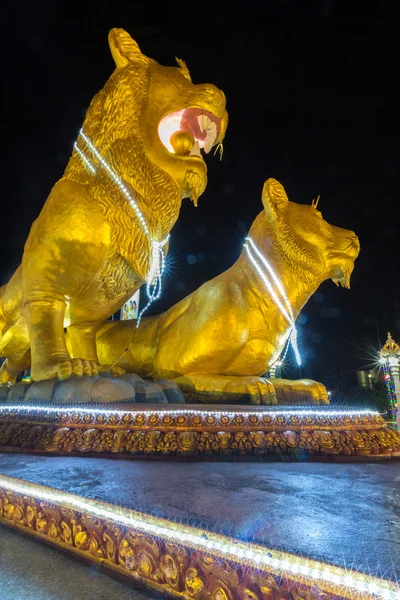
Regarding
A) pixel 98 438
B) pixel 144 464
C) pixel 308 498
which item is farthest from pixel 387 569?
pixel 98 438

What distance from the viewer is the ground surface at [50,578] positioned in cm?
75

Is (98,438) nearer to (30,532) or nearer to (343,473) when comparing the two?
(30,532)

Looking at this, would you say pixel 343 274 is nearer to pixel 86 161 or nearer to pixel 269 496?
pixel 86 161

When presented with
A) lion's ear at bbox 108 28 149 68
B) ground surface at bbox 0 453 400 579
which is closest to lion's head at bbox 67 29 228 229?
lion's ear at bbox 108 28 149 68

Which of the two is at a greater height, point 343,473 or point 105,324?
point 105,324

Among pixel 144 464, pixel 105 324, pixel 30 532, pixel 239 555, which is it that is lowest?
pixel 30 532

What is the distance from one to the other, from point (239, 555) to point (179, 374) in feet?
7.47

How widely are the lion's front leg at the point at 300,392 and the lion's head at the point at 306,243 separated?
2.82 ft

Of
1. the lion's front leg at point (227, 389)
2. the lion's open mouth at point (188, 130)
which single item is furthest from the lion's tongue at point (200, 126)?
the lion's front leg at point (227, 389)

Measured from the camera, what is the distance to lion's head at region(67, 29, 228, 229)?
8.39 feet

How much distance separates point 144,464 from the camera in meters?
1.54

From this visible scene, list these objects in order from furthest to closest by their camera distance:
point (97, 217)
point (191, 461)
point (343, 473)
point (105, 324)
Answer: point (105, 324) < point (97, 217) < point (191, 461) < point (343, 473)

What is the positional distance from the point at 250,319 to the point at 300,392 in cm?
67

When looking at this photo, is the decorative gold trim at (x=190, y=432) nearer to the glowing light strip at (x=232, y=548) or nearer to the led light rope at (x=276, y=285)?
the glowing light strip at (x=232, y=548)
